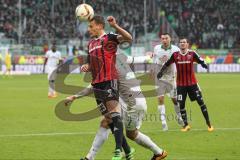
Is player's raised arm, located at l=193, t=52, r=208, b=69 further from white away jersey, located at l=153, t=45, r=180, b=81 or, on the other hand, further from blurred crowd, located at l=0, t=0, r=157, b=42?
blurred crowd, located at l=0, t=0, r=157, b=42

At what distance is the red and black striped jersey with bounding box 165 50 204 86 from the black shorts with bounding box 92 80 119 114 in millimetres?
5812

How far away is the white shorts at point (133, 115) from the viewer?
412 inches

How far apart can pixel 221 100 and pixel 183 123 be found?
10.0 metres

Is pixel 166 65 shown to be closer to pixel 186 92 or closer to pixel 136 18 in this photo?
pixel 186 92

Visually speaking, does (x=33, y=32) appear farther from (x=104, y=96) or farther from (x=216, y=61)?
(x=104, y=96)

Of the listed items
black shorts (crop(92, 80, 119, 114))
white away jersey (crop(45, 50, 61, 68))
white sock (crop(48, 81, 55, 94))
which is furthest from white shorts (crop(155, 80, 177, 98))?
white away jersey (crop(45, 50, 61, 68))

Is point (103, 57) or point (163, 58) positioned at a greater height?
point (103, 57)

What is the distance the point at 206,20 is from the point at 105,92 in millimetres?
50584

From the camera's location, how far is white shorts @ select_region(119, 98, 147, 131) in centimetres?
1045

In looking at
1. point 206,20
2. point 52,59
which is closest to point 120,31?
→ point 52,59

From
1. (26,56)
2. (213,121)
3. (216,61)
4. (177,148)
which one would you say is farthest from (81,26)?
(177,148)

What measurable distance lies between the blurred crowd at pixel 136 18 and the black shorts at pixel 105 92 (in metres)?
43.9

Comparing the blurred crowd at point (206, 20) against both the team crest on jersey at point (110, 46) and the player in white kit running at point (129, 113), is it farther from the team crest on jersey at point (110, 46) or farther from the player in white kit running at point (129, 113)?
the team crest on jersey at point (110, 46)

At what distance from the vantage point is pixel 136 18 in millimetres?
58781
